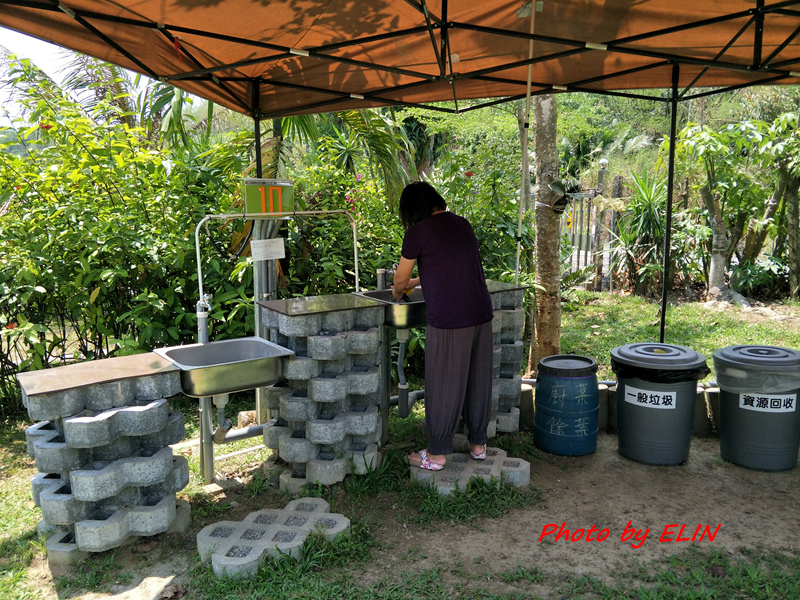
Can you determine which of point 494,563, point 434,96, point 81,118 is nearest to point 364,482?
point 494,563

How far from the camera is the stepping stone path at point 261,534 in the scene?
9.63 feet

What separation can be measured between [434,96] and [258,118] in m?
1.44

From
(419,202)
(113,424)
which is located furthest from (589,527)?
(113,424)

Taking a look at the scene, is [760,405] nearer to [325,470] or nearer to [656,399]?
[656,399]

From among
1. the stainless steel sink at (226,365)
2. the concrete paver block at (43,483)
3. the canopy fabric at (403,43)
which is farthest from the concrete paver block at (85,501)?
the canopy fabric at (403,43)

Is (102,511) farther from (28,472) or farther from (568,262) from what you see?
(568,262)

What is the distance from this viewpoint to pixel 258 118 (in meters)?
4.80

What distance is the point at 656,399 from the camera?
4.05 meters

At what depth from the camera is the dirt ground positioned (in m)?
3.08

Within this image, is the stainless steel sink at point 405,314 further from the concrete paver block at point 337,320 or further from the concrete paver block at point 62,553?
the concrete paver block at point 62,553

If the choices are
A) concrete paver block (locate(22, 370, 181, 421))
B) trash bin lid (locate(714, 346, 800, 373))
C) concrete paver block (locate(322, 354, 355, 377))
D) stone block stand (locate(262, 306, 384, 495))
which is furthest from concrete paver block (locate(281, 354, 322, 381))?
trash bin lid (locate(714, 346, 800, 373))

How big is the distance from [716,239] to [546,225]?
17.2 feet

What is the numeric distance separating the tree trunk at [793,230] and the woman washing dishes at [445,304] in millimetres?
7691

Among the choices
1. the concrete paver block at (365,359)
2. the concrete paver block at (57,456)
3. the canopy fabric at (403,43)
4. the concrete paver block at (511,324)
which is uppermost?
the canopy fabric at (403,43)
